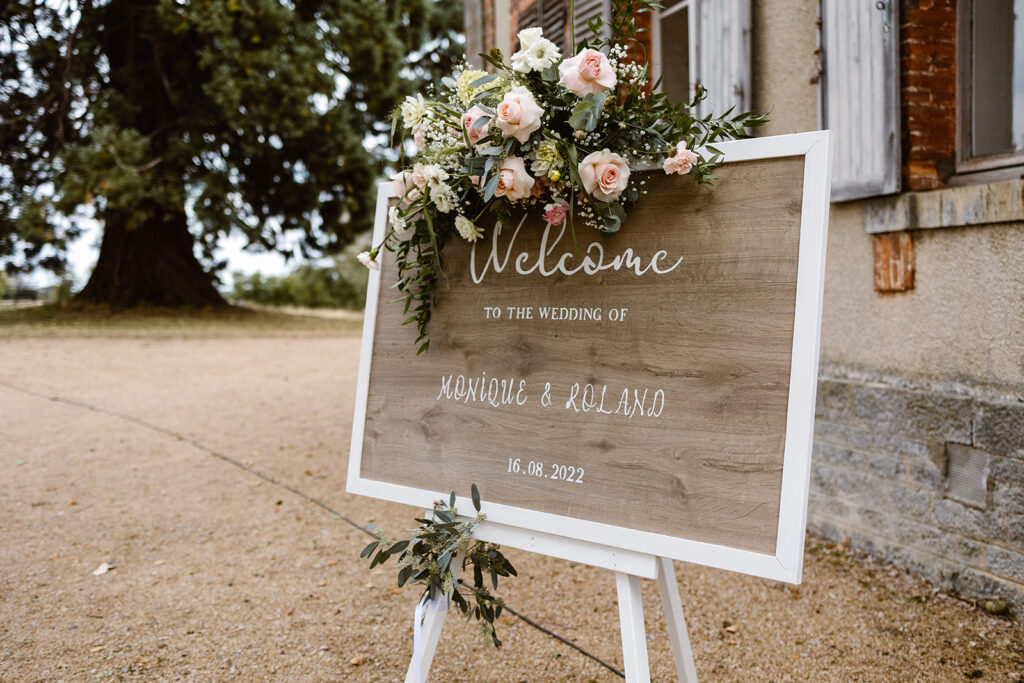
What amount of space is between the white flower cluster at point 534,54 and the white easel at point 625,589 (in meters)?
1.18

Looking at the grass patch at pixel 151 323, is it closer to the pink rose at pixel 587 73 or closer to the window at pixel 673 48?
the window at pixel 673 48

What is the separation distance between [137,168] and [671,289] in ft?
35.9

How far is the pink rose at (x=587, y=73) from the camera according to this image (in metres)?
1.63

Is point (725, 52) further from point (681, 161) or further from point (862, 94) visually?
point (681, 161)

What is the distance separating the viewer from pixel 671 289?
173 cm

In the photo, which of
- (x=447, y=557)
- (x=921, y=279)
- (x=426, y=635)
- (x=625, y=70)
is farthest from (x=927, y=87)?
(x=426, y=635)

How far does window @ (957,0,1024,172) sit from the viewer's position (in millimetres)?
3156

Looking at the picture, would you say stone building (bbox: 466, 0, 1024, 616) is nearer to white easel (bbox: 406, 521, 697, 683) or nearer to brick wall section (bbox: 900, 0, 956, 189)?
brick wall section (bbox: 900, 0, 956, 189)

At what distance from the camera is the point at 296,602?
3168 mm

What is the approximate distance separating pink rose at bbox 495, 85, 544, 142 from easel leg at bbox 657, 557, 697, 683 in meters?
1.24

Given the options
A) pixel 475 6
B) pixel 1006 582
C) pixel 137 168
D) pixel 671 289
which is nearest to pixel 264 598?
pixel 671 289

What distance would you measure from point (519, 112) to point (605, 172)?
0.24m

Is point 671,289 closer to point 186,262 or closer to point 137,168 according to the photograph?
point 137,168

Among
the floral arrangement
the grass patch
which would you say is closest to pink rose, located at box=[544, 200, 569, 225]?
the floral arrangement
